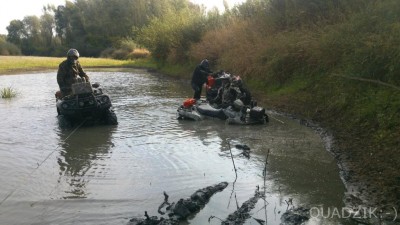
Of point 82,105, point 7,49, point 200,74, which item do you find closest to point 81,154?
point 82,105

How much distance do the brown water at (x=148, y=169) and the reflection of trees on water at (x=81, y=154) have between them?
0.8 inches

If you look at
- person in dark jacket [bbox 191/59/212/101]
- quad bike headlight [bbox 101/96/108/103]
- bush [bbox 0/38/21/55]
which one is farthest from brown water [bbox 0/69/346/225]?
bush [bbox 0/38/21/55]

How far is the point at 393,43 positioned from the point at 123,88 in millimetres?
14821

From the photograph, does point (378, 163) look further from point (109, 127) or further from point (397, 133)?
point (109, 127)

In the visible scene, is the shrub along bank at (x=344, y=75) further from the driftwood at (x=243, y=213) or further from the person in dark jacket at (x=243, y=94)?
the person in dark jacket at (x=243, y=94)

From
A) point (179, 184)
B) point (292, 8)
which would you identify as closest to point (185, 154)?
point (179, 184)

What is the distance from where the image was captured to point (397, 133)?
7.29m

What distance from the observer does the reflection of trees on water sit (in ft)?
22.6

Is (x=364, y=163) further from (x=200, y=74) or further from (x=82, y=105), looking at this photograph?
(x=200, y=74)

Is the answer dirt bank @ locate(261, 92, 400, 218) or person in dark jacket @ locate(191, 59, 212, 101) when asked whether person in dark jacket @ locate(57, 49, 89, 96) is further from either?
dirt bank @ locate(261, 92, 400, 218)

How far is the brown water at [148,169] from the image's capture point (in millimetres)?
5734

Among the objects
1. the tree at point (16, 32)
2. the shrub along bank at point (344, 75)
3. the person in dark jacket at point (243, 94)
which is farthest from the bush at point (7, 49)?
the person in dark jacket at point (243, 94)

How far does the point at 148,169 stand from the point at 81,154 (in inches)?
74.6

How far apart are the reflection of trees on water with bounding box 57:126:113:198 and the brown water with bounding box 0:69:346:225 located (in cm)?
2
